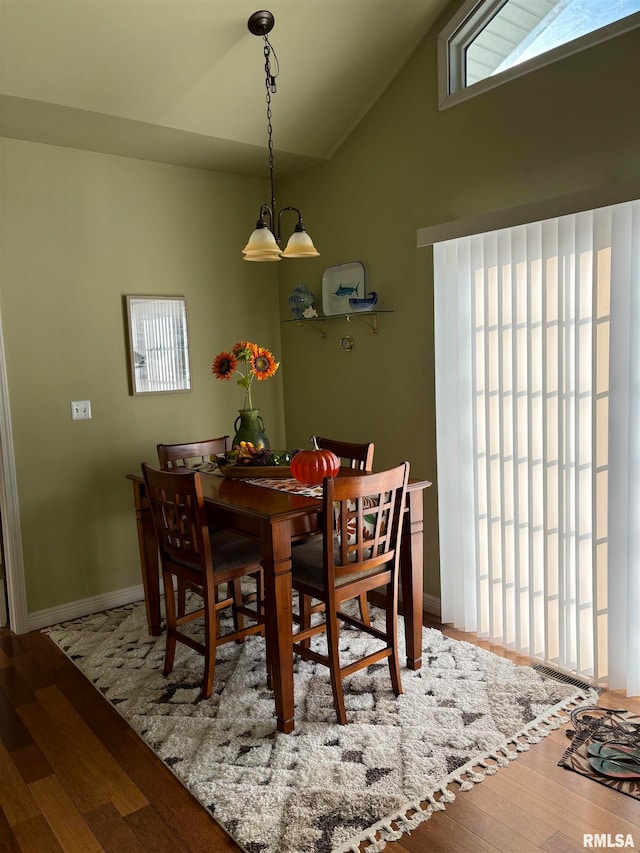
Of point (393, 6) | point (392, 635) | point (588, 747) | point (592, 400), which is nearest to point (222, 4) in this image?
point (393, 6)

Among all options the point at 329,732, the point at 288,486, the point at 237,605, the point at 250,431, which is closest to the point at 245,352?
the point at 250,431

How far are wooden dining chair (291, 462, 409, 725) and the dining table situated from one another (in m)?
0.12

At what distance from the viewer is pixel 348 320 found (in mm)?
3771

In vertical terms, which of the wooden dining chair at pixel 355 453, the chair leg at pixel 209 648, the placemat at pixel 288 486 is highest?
the wooden dining chair at pixel 355 453

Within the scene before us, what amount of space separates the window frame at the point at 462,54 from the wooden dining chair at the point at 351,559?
5.82 feet

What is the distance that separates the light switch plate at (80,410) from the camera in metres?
3.53

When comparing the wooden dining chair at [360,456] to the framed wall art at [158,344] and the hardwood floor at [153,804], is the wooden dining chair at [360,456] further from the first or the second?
the framed wall art at [158,344]

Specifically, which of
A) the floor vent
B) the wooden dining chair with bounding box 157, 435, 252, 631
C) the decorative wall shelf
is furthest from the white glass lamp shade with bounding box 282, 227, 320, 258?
the floor vent

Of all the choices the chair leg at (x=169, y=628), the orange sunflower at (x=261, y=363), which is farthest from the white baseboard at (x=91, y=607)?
the orange sunflower at (x=261, y=363)

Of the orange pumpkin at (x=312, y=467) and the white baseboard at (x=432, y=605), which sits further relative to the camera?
the white baseboard at (x=432, y=605)

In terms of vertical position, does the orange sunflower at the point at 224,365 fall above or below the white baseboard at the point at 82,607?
above

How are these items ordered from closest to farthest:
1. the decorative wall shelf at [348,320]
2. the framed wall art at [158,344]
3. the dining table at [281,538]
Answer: the dining table at [281,538]
the decorative wall shelf at [348,320]
the framed wall art at [158,344]

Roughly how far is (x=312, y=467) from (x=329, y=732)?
3.30ft

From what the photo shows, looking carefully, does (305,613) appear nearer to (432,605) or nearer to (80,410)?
(432,605)
